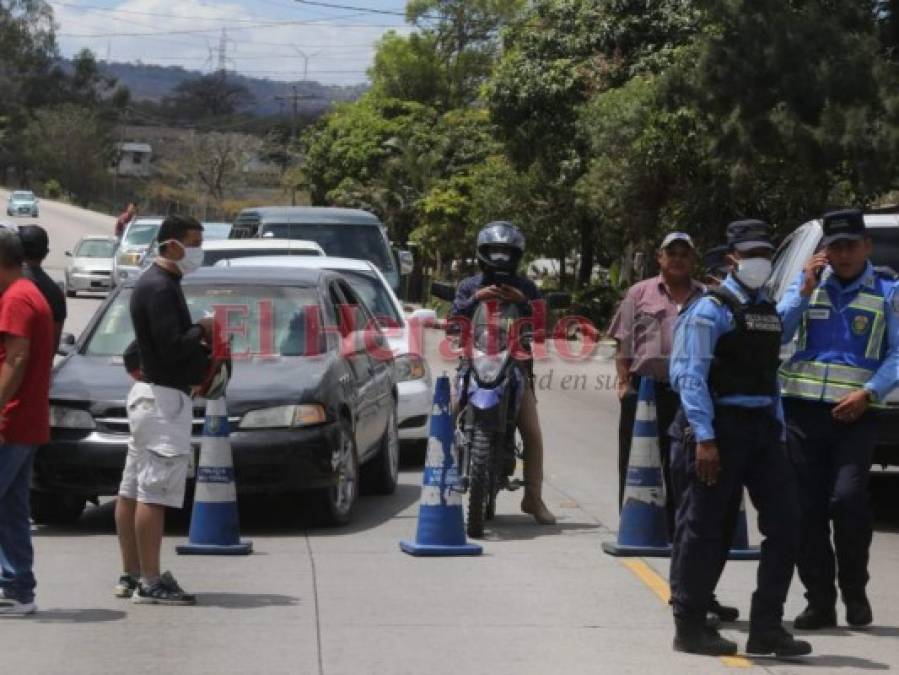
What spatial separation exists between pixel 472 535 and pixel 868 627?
3.15 m

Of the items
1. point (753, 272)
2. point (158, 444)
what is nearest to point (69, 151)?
point (158, 444)

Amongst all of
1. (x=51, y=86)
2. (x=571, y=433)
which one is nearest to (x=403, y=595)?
(x=571, y=433)

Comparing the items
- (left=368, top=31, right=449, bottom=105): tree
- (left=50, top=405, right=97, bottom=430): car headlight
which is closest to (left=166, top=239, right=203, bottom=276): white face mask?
(left=50, top=405, right=97, bottom=430): car headlight

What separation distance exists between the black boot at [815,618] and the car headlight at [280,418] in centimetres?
371

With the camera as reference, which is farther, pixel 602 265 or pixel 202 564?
pixel 602 265

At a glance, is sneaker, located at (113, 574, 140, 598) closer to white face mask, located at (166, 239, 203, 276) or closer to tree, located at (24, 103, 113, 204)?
white face mask, located at (166, 239, 203, 276)

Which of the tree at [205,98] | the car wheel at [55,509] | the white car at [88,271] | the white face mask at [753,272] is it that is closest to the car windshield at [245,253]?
the car wheel at [55,509]

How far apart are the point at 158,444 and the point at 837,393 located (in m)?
3.33

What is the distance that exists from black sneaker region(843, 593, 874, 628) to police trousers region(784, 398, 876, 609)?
3 cm

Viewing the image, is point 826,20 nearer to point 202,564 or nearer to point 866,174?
point 866,174

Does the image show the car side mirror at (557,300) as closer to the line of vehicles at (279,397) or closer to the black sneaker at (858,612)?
the line of vehicles at (279,397)

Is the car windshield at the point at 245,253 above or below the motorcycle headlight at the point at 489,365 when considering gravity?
above

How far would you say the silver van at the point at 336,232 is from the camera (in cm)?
2328

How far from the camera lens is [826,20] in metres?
24.4
